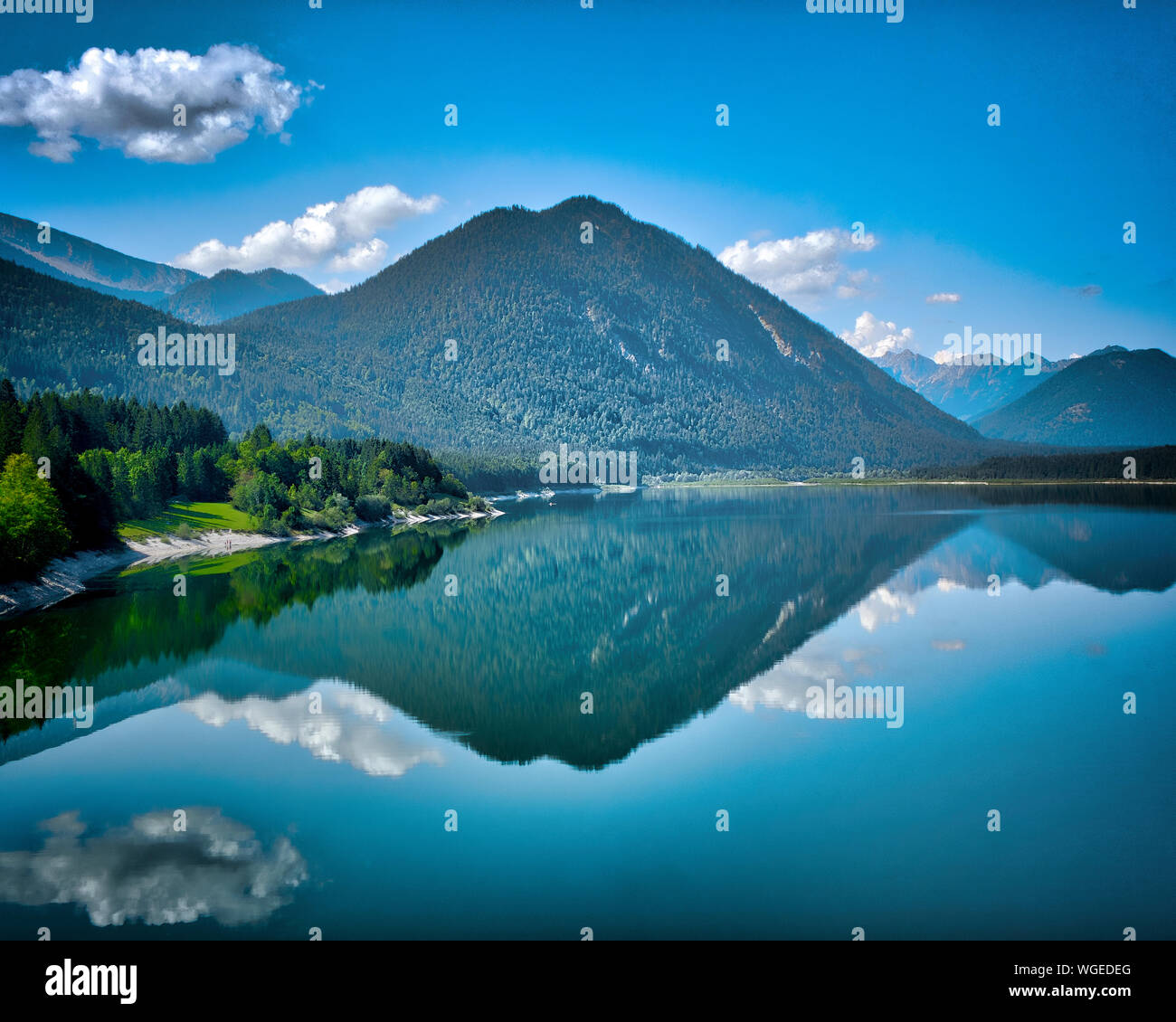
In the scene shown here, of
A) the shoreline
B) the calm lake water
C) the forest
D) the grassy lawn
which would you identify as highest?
the forest

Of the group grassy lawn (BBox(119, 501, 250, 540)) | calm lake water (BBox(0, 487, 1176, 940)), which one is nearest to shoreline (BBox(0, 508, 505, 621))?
grassy lawn (BBox(119, 501, 250, 540))

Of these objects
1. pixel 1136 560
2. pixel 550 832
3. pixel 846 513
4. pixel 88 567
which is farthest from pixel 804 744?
pixel 846 513

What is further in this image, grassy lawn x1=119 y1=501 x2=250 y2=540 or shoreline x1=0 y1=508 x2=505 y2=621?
grassy lawn x1=119 y1=501 x2=250 y2=540

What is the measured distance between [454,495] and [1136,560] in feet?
293

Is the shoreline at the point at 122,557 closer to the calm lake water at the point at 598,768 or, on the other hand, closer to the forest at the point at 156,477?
the forest at the point at 156,477

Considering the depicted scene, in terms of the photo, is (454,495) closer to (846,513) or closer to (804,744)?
(846,513)

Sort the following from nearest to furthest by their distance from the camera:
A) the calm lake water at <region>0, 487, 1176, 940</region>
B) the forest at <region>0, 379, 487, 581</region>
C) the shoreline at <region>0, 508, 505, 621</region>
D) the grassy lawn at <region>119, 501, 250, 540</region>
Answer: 1. the calm lake water at <region>0, 487, 1176, 940</region>
2. the shoreline at <region>0, 508, 505, 621</region>
3. the forest at <region>0, 379, 487, 581</region>
4. the grassy lawn at <region>119, 501, 250, 540</region>

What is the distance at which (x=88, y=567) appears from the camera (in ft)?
189

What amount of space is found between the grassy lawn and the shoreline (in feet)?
2.62

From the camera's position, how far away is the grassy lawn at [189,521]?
2805 inches

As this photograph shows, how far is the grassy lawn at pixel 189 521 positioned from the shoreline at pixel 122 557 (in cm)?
80

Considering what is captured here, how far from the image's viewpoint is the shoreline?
44.8 metres

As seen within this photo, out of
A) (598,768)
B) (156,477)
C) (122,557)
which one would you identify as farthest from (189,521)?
(598,768)

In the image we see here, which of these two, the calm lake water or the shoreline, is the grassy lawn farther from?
the calm lake water
